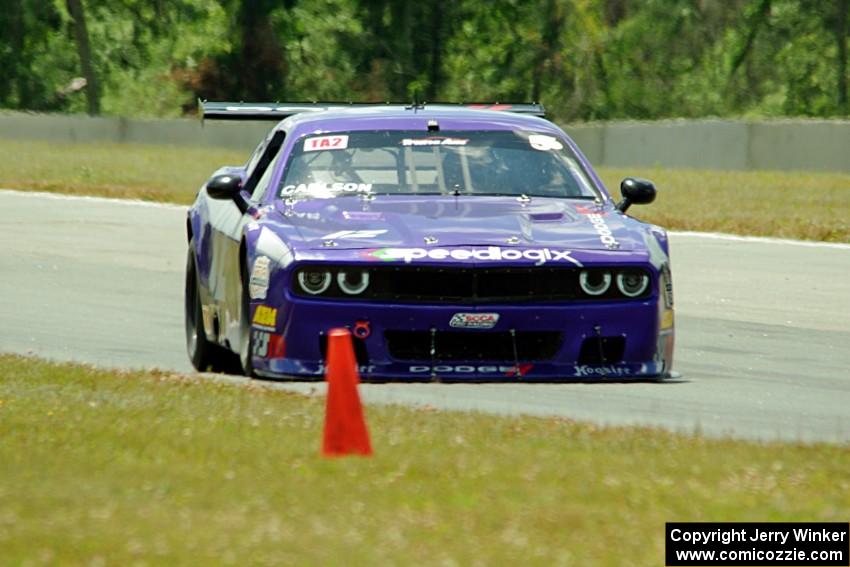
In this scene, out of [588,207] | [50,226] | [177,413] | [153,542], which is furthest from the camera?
[50,226]

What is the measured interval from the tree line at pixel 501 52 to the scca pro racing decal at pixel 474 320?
159 feet

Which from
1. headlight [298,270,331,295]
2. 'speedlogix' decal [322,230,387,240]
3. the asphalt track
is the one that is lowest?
the asphalt track

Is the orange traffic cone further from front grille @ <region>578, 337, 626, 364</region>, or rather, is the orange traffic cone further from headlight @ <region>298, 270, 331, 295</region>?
front grille @ <region>578, 337, 626, 364</region>

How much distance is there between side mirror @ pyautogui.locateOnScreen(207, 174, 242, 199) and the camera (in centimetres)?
980

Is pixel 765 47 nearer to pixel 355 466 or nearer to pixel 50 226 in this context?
pixel 50 226

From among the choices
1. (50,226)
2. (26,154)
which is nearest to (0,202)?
(50,226)

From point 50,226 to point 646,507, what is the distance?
662 inches

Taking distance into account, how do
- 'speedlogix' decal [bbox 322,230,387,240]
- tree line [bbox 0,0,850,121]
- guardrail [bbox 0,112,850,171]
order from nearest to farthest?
1. 'speedlogix' decal [bbox 322,230,387,240]
2. guardrail [bbox 0,112,850,171]
3. tree line [bbox 0,0,850,121]

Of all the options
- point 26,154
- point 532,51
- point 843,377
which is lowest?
point 532,51

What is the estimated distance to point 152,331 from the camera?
41.9 ft

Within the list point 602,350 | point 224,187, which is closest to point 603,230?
point 602,350

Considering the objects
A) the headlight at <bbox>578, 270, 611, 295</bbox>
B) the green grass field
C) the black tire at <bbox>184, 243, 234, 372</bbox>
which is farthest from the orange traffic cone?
the green grass field

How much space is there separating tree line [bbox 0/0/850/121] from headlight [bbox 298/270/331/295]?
48621mm

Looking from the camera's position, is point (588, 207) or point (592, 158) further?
point (592, 158)
